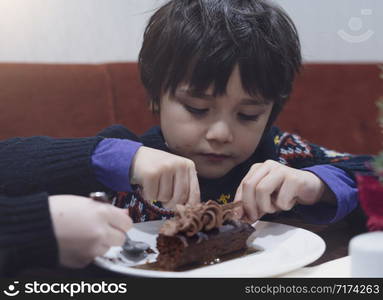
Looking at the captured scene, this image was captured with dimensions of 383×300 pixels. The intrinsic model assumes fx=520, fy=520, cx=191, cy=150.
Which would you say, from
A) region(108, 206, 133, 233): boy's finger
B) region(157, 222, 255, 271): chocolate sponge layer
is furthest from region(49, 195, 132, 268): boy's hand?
region(157, 222, 255, 271): chocolate sponge layer

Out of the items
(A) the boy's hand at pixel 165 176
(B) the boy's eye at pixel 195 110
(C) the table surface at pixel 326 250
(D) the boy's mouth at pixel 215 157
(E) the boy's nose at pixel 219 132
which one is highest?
(B) the boy's eye at pixel 195 110

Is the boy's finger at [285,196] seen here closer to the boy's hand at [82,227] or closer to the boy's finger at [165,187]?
the boy's finger at [165,187]

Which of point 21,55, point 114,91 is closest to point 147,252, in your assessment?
point 114,91

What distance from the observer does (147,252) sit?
813 mm

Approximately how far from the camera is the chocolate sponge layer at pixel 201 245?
0.76 m

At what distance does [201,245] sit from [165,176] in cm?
13

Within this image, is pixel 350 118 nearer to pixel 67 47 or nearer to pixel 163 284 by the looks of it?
pixel 67 47

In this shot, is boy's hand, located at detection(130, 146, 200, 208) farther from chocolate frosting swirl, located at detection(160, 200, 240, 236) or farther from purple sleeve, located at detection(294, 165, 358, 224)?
purple sleeve, located at detection(294, 165, 358, 224)

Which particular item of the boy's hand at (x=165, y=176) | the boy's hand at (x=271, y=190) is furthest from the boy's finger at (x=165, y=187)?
the boy's hand at (x=271, y=190)

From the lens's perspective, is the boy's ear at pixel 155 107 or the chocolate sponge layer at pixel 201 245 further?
the boy's ear at pixel 155 107

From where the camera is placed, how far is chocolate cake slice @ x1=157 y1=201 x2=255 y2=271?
76 centimetres

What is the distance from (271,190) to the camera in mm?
890

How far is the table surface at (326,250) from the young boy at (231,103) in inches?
1.1

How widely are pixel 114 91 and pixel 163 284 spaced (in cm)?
120
